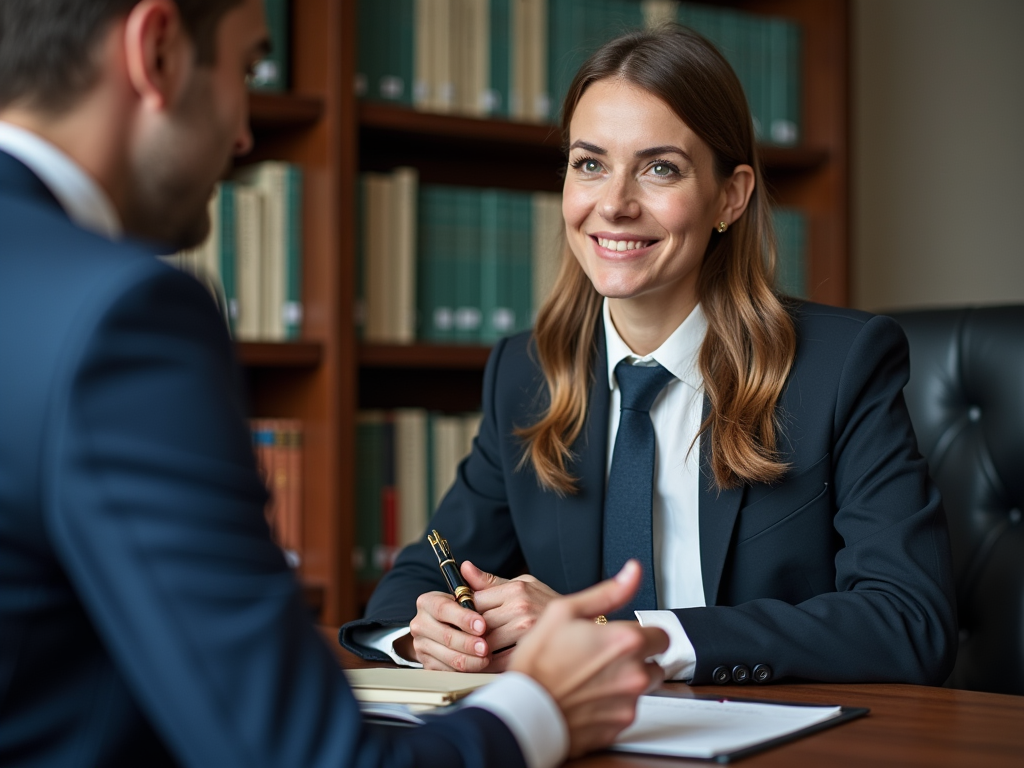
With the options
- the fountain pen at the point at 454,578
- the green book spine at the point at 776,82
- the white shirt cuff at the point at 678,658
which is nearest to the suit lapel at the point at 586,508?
the fountain pen at the point at 454,578

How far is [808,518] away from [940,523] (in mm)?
174

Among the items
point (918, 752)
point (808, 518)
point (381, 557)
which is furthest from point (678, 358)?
point (381, 557)

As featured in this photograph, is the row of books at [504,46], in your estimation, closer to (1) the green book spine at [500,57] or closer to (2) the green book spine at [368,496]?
(1) the green book spine at [500,57]

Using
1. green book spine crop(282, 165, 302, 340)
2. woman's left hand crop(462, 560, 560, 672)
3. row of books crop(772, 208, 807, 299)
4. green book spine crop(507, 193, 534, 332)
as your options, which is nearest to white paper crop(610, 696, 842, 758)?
woman's left hand crop(462, 560, 560, 672)

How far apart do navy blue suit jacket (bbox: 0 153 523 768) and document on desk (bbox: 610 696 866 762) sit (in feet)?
0.86

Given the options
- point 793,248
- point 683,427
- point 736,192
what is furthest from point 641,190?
point 793,248

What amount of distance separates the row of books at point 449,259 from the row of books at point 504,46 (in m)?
0.20

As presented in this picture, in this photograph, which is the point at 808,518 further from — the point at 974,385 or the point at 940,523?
the point at 974,385

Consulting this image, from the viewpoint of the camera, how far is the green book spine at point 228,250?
→ 2418 mm

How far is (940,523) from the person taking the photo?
147 centimetres

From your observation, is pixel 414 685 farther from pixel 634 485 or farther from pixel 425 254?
pixel 425 254

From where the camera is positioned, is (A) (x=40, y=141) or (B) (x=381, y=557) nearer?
(A) (x=40, y=141)

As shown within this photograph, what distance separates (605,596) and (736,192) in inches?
41.6

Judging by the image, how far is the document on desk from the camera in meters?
0.90
